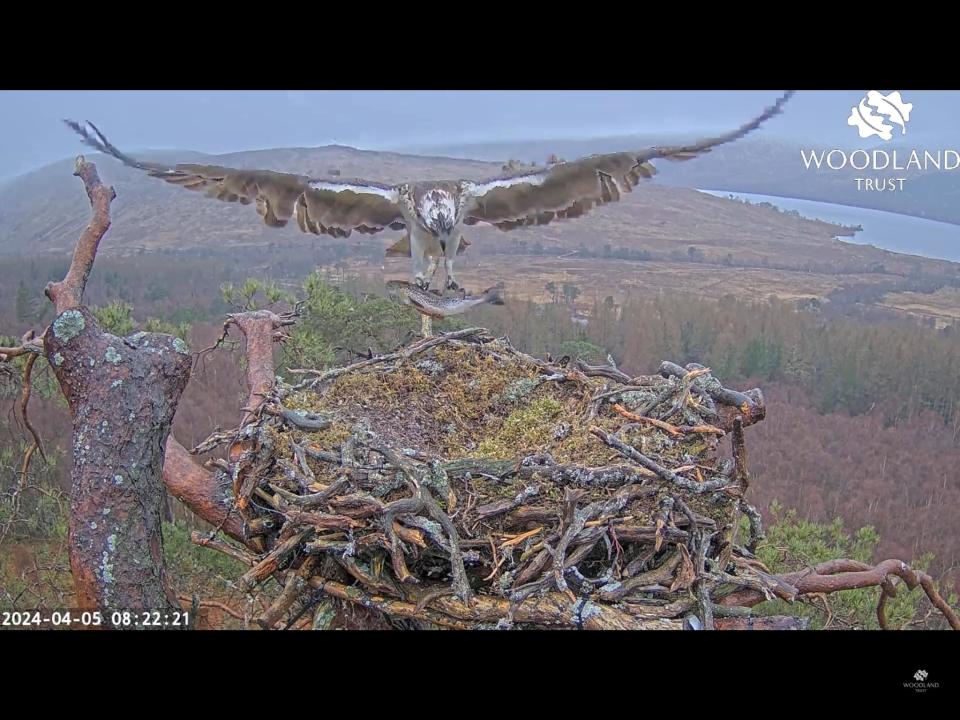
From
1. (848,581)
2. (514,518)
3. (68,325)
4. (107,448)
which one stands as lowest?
(848,581)

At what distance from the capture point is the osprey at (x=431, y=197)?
4598 millimetres

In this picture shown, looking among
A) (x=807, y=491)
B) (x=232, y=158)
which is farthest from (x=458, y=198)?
(x=807, y=491)

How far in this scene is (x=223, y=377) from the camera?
5.90 m

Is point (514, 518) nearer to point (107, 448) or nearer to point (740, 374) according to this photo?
point (107, 448)

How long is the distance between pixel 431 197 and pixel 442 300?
0.92 meters

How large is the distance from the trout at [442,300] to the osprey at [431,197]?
0.38m

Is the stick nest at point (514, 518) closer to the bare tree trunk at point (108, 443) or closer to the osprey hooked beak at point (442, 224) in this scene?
the bare tree trunk at point (108, 443)

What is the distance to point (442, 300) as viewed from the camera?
176 inches

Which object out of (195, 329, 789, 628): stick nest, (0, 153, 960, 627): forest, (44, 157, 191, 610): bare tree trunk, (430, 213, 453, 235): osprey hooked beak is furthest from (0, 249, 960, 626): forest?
(44, 157, 191, 610): bare tree trunk

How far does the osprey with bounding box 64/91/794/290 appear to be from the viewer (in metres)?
4.60

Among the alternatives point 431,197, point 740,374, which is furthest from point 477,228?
point 740,374

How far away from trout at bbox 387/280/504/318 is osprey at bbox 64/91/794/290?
38 centimetres

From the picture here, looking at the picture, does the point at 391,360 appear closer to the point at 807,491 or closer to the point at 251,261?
the point at 807,491

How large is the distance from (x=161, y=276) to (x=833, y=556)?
6.07 meters
